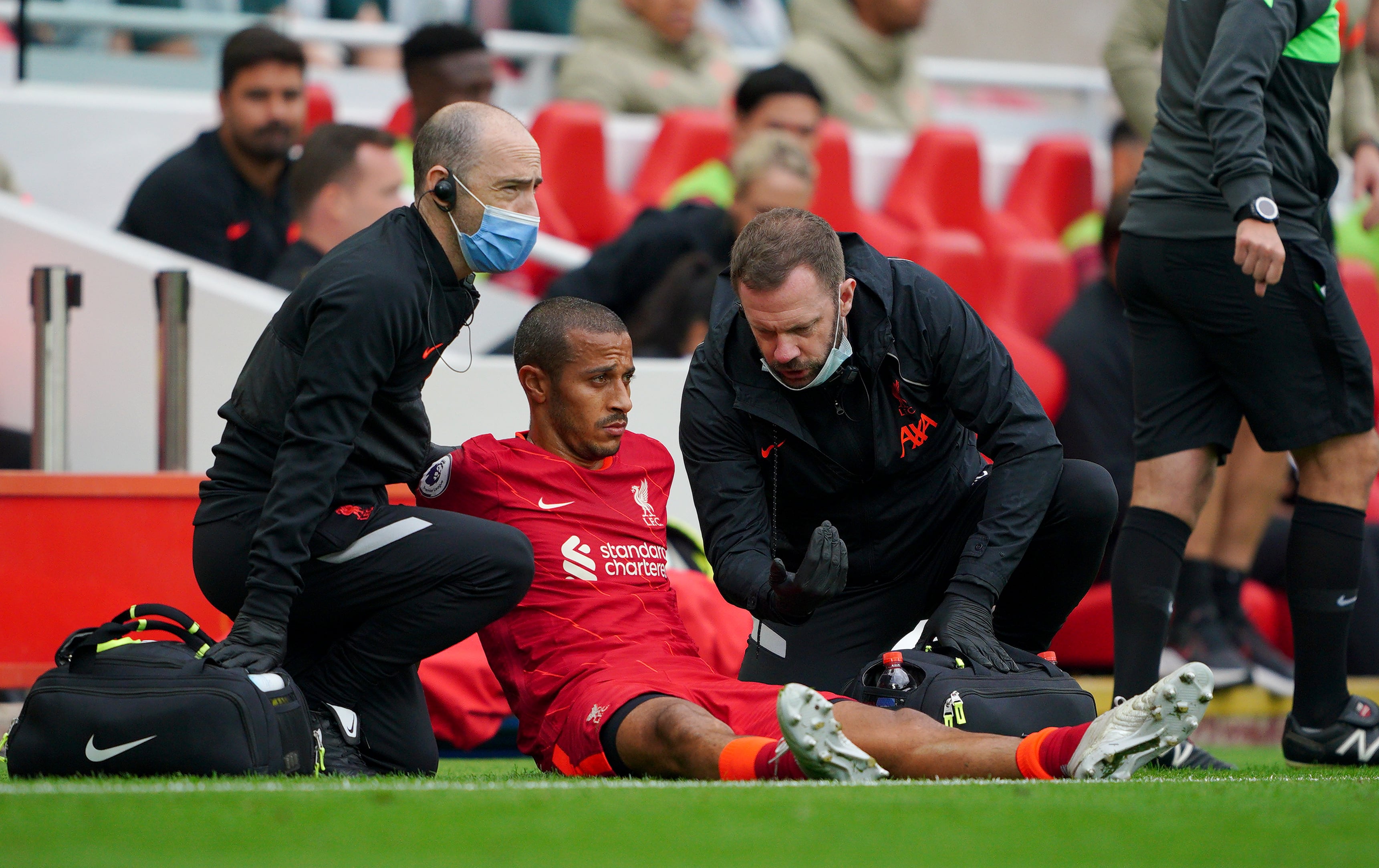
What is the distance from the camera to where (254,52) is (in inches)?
262

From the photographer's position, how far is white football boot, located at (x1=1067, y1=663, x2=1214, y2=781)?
9.45 ft

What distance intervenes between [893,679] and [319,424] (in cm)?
120

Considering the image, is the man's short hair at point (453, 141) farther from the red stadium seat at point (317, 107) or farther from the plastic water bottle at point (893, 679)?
the red stadium seat at point (317, 107)

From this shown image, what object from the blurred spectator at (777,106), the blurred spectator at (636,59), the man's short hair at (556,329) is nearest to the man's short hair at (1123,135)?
the blurred spectator at (777,106)

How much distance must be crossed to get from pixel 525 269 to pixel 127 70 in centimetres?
203

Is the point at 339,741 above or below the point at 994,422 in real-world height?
below

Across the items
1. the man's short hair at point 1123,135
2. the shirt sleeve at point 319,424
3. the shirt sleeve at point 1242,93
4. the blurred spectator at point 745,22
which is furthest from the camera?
the blurred spectator at point 745,22

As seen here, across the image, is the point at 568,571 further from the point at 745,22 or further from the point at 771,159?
the point at 745,22

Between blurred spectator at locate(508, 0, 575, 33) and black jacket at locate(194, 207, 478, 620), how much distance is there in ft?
20.1

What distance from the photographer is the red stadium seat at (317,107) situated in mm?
7859

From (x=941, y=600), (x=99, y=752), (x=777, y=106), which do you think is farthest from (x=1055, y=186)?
(x=99, y=752)

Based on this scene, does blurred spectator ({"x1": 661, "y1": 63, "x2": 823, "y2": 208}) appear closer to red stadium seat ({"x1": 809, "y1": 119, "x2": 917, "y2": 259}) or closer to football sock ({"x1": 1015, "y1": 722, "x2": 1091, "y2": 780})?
red stadium seat ({"x1": 809, "y1": 119, "x2": 917, "y2": 259})

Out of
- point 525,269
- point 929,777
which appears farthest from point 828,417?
point 525,269

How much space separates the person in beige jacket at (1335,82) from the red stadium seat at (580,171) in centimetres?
224
